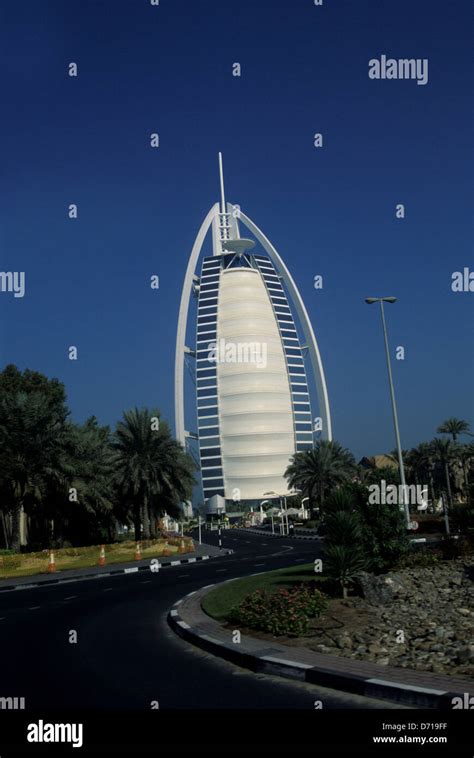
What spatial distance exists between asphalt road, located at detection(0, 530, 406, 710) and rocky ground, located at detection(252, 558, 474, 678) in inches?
62.0

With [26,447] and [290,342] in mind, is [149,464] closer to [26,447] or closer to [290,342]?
[26,447]

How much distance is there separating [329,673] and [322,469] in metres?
66.1

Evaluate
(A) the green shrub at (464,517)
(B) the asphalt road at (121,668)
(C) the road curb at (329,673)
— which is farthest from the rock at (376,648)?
(A) the green shrub at (464,517)

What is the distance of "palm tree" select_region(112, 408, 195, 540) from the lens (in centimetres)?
5269

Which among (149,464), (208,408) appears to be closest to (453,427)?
(149,464)

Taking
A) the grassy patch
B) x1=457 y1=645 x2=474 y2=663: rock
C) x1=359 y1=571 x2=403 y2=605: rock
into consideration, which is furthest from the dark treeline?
x1=457 y1=645 x2=474 y2=663: rock

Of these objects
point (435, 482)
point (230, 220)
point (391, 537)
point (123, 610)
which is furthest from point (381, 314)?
point (230, 220)

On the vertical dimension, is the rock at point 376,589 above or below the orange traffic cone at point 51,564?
above

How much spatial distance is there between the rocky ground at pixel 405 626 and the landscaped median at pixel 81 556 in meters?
20.2

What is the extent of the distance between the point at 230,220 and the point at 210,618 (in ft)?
565

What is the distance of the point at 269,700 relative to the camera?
27.1 feet

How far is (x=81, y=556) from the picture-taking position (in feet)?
122

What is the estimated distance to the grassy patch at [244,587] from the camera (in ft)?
52.3

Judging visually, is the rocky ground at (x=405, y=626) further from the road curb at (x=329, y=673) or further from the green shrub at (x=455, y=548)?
the green shrub at (x=455, y=548)
